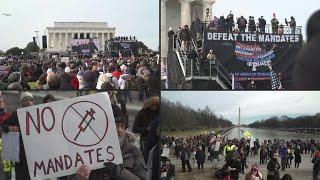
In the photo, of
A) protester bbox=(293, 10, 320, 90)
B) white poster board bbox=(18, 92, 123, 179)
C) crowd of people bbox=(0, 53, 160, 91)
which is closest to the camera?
protester bbox=(293, 10, 320, 90)

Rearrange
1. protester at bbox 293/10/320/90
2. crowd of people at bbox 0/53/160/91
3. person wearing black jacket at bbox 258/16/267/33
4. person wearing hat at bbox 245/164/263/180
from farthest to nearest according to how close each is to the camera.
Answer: person wearing hat at bbox 245/164/263/180
person wearing black jacket at bbox 258/16/267/33
crowd of people at bbox 0/53/160/91
protester at bbox 293/10/320/90

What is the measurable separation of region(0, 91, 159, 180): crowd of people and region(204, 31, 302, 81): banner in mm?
883

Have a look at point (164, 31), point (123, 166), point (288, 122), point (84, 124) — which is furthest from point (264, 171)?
point (84, 124)

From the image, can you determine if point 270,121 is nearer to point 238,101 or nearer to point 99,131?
point 238,101

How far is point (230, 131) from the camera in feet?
14.5

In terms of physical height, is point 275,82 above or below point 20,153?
above

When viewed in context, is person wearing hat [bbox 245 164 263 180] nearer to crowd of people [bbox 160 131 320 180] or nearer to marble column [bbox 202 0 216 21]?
crowd of people [bbox 160 131 320 180]

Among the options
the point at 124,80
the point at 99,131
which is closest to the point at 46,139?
the point at 99,131

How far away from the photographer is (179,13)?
4.27 meters

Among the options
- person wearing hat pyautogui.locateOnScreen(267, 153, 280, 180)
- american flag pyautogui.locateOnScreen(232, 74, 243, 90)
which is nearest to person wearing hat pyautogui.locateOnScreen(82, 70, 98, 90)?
american flag pyautogui.locateOnScreen(232, 74, 243, 90)

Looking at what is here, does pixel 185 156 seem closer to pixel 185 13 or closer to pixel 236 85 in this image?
pixel 236 85

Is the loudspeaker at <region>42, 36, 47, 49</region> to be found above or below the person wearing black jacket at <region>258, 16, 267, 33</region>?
below

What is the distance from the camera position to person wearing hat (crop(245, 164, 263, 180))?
4.46 metres

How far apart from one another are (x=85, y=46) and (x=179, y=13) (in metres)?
1.05
